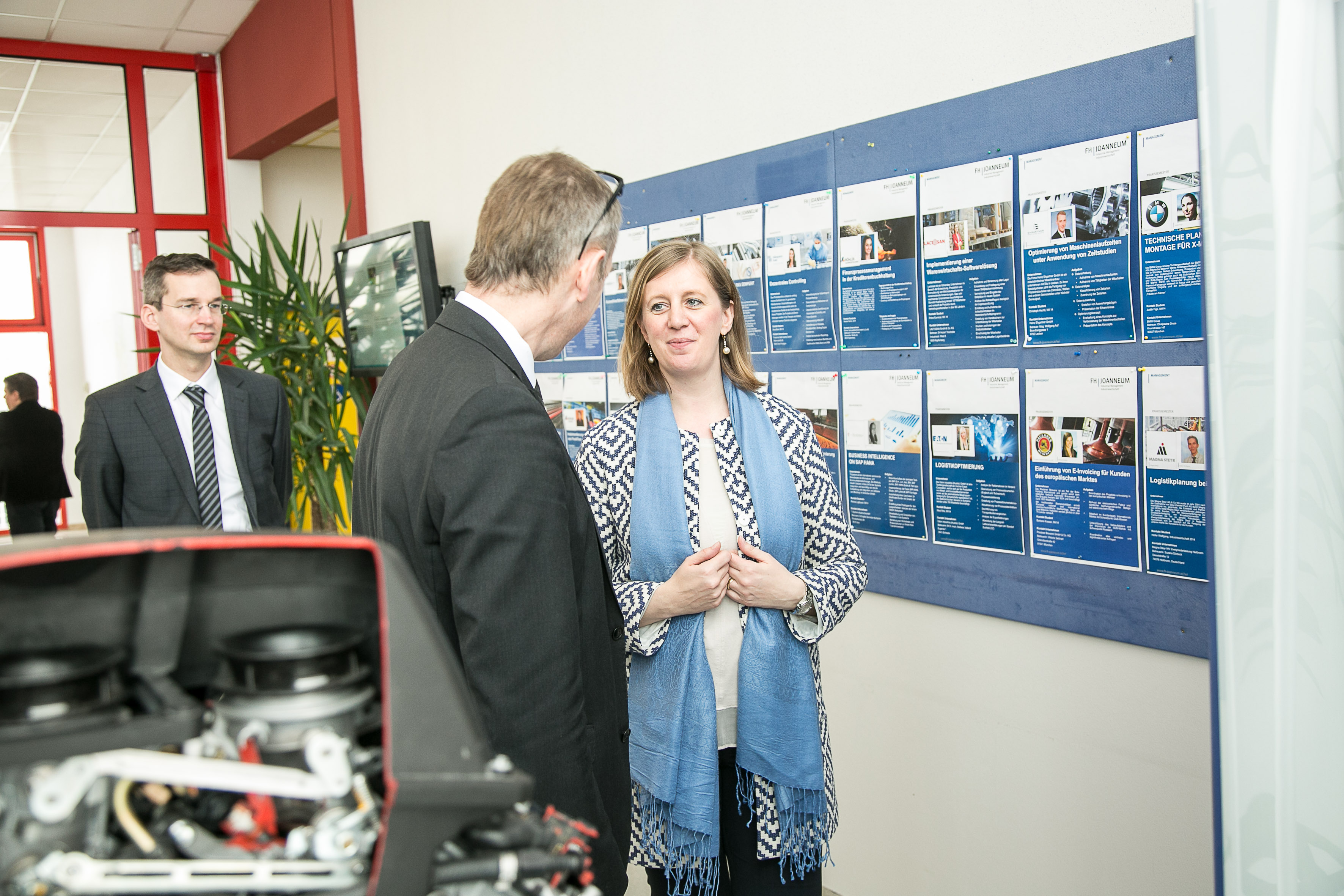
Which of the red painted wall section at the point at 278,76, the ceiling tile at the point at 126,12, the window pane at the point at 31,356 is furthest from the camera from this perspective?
the window pane at the point at 31,356

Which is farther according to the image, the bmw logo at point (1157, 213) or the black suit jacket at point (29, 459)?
the black suit jacket at point (29, 459)

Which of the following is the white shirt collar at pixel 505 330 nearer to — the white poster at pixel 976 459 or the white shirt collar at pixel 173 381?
the white poster at pixel 976 459

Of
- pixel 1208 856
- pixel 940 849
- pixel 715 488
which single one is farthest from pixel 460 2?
pixel 1208 856

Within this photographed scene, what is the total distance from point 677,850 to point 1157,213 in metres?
1.45

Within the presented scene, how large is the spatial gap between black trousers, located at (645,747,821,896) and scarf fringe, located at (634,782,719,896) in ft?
0.10

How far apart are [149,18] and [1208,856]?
7.18 meters

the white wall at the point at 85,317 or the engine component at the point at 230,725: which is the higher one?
the white wall at the point at 85,317

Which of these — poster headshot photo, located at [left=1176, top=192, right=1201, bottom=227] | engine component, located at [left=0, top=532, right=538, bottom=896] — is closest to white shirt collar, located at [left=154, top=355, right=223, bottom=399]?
engine component, located at [left=0, top=532, right=538, bottom=896]

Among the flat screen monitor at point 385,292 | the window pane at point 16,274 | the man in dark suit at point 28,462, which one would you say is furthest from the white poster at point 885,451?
the window pane at point 16,274

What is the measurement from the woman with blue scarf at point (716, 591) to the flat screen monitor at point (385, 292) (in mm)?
2328

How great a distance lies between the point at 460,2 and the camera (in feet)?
13.0

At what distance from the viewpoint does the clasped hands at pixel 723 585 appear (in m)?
1.60

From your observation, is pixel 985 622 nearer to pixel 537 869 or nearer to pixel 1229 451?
pixel 1229 451

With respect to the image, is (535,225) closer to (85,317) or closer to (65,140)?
(65,140)
